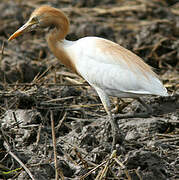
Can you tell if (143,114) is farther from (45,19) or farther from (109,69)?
(45,19)

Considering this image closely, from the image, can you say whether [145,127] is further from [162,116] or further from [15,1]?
[15,1]

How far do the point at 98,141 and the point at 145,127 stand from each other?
0.57 meters

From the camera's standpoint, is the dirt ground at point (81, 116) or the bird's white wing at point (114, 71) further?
the bird's white wing at point (114, 71)

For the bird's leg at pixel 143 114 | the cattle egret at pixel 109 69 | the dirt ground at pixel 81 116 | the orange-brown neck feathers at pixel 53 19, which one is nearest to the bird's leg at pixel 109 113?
the cattle egret at pixel 109 69

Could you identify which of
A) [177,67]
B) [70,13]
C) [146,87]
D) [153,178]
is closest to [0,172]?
[153,178]

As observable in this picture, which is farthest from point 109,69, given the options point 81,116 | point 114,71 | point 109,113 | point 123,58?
point 81,116

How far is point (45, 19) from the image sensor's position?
15.3 ft

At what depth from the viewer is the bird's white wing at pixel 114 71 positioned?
4.42 meters

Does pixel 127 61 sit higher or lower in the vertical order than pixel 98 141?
higher

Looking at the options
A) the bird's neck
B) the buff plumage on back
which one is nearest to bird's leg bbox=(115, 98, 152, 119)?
the buff plumage on back

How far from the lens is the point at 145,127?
470 cm

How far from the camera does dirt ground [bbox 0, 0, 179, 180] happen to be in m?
3.90

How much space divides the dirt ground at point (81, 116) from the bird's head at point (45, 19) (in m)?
0.54

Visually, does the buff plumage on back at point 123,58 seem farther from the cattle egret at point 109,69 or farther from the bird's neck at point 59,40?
the bird's neck at point 59,40
